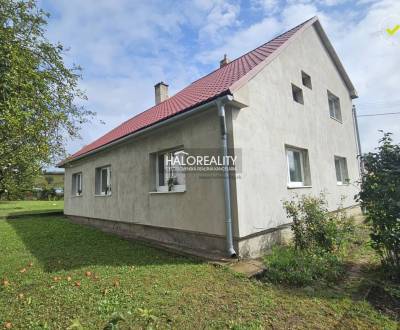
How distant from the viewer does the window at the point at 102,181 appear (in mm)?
10492

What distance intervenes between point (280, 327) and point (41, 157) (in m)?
6.82

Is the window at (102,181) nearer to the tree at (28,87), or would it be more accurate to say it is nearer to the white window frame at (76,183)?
the tree at (28,87)

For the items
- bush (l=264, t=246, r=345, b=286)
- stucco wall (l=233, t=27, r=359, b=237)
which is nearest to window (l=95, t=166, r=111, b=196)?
stucco wall (l=233, t=27, r=359, b=237)

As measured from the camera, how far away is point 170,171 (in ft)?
23.9

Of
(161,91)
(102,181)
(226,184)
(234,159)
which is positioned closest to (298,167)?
(234,159)

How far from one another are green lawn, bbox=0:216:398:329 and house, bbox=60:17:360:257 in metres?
1.30

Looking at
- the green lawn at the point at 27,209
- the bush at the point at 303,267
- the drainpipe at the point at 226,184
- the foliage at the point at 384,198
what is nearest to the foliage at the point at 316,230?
the bush at the point at 303,267

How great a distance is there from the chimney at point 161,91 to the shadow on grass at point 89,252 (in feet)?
28.9

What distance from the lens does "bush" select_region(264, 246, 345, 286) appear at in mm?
4219

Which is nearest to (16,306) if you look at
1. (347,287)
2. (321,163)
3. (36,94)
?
(36,94)

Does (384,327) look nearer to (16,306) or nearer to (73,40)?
(16,306)

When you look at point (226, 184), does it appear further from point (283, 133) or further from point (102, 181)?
point (102, 181)

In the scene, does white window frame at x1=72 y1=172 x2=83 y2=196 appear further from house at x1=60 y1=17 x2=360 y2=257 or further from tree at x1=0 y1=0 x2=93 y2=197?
tree at x1=0 y1=0 x2=93 y2=197

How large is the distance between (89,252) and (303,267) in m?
5.46
